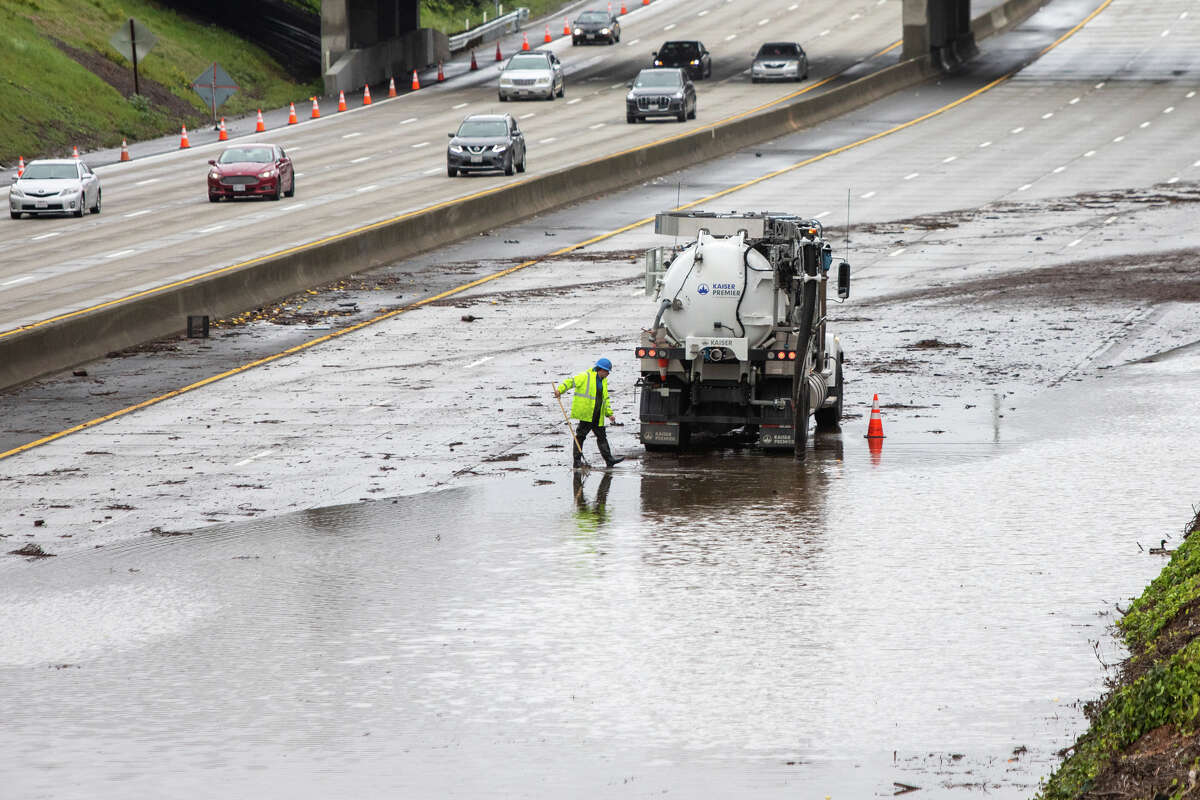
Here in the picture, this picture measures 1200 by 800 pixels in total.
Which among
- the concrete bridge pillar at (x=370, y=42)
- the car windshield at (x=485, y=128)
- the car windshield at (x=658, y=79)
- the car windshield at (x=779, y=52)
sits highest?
the concrete bridge pillar at (x=370, y=42)

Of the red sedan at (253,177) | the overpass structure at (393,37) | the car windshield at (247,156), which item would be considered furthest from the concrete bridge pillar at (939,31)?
the red sedan at (253,177)

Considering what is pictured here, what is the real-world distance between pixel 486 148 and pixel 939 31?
106ft

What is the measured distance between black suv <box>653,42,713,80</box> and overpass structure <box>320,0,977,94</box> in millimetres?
8087

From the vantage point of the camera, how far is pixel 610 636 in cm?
1448

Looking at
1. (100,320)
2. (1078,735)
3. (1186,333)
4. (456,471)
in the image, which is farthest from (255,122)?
(1078,735)

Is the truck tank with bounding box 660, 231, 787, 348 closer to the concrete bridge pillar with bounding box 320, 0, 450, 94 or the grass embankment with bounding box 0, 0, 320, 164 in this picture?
the grass embankment with bounding box 0, 0, 320, 164

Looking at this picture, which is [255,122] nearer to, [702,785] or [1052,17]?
[1052,17]

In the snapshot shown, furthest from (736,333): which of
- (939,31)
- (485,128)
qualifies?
(939,31)

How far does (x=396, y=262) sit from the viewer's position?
3938 cm

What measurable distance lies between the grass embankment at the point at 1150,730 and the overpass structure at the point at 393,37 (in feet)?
204

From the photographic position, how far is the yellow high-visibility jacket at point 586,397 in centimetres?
2083

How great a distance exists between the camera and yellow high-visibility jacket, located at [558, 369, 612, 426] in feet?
68.3

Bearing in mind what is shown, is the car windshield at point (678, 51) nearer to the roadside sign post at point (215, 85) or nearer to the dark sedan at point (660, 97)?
the dark sedan at point (660, 97)

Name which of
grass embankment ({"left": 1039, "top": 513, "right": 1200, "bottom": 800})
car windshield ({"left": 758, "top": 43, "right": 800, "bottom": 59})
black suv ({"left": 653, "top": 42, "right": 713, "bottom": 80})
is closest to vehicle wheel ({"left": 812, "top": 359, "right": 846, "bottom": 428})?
grass embankment ({"left": 1039, "top": 513, "right": 1200, "bottom": 800})
